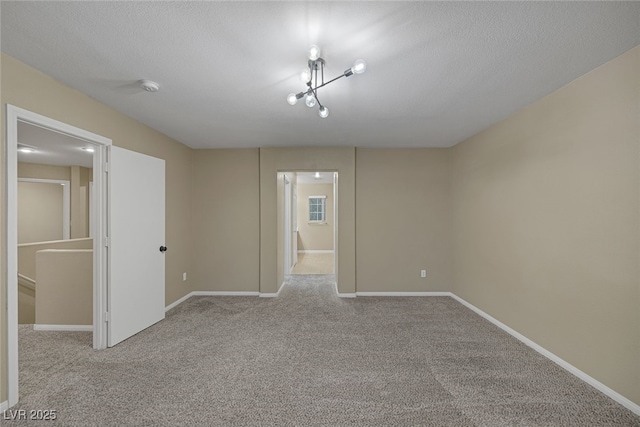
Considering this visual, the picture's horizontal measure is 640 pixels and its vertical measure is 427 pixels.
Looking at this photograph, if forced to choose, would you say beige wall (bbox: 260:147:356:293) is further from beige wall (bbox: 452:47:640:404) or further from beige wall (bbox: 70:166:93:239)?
beige wall (bbox: 70:166:93:239)

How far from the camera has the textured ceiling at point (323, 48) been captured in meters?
1.45

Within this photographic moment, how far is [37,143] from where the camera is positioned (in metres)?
3.79

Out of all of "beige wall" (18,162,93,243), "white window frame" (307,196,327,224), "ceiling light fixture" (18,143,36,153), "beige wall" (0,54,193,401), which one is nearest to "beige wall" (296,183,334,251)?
"white window frame" (307,196,327,224)

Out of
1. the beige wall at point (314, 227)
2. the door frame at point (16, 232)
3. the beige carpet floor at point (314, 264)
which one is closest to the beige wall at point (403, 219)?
the beige carpet floor at point (314, 264)

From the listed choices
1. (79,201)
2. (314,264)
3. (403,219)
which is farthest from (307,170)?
(79,201)

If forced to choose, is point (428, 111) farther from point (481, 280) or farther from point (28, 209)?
point (28, 209)

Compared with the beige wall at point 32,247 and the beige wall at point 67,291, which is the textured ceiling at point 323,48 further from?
the beige wall at point 32,247

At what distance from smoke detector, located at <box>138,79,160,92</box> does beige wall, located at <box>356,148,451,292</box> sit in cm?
307

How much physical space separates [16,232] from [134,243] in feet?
3.81

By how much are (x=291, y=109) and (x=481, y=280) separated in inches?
129

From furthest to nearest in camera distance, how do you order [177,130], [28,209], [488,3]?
[28,209], [177,130], [488,3]

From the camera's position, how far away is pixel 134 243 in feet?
10.0

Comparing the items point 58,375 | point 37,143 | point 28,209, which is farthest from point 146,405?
point 28,209

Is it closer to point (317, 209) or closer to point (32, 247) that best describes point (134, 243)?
point (32, 247)
